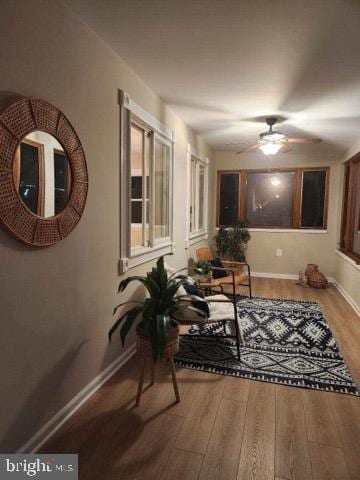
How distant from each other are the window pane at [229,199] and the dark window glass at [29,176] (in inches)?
185

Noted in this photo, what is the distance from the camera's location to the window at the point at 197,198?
433 centimetres

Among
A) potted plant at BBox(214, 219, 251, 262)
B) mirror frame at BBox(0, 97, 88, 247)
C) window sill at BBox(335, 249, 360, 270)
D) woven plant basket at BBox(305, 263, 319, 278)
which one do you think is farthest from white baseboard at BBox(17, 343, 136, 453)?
woven plant basket at BBox(305, 263, 319, 278)

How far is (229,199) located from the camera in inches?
233

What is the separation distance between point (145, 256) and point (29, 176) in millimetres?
1476

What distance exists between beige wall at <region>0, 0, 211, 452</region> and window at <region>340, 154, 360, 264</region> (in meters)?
3.84

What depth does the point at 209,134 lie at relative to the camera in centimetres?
442

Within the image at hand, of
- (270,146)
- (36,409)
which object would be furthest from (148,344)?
(270,146)

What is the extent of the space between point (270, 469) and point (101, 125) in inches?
90.2

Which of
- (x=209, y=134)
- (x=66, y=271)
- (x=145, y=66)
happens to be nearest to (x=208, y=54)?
(x=145, y=66)

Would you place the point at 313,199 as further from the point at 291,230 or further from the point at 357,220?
the point at 357,220

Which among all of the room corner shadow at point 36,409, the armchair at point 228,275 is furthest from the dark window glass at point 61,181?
the armchair at point 228,275

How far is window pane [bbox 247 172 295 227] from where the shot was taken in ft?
18.5

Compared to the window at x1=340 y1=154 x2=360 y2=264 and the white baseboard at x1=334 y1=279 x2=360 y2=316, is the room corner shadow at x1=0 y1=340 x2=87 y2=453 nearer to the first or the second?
the white baseboard at x1=334 y1=279 x2=360 y2=316

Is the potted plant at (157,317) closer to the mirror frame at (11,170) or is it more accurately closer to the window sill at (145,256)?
the window sill at (145,256)
